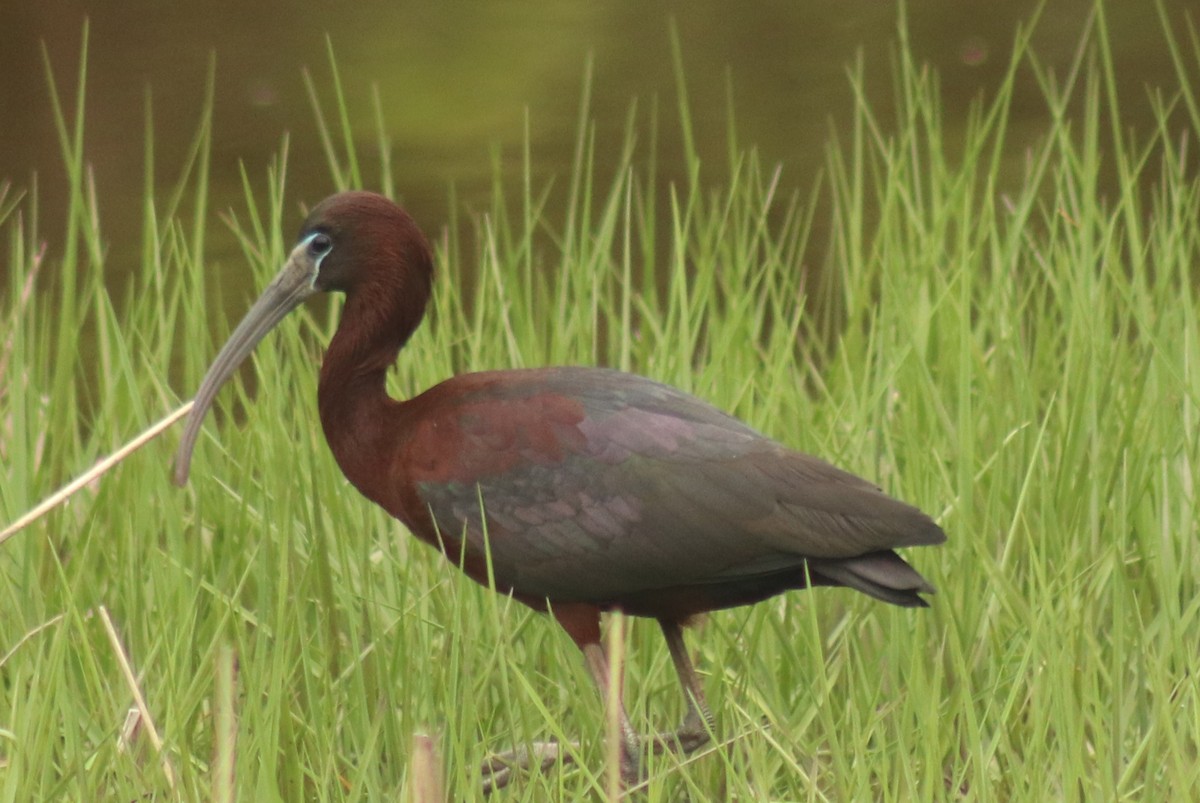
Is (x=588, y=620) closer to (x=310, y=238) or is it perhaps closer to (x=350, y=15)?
(x=310, y=238)

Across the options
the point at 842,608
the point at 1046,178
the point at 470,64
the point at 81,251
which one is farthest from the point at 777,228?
the point at 842,608

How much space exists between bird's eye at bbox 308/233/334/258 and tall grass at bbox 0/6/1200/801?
0.36 meters

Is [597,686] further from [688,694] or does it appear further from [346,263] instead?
[346,263]

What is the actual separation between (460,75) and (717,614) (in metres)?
6.99

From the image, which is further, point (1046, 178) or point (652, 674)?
point (1046, 178)

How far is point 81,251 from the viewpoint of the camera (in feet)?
26.5

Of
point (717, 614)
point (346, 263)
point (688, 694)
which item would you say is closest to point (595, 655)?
point (688, 694)

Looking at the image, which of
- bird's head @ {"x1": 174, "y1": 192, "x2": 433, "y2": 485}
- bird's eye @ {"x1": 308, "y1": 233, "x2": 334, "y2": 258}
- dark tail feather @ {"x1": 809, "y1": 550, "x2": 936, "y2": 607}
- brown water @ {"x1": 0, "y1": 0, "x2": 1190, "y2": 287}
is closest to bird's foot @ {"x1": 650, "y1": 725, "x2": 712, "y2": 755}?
dark tail feather @ {"x1": 809, "y1": 550, "x2": 936, "y2": 607}

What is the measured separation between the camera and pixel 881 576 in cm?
A: 294

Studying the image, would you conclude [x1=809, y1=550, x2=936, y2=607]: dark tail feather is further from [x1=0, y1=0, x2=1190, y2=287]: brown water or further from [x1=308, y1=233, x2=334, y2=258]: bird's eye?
[x1=0, y1=0, x2=1190, y2=287]: brown water

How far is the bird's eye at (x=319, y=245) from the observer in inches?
133

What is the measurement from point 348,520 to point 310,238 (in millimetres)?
557

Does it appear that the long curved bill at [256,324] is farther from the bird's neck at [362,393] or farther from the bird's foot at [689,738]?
the bird's foot at [689,738]

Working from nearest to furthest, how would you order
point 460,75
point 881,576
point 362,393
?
point 881,576 < point 362,393 < point 460,75
